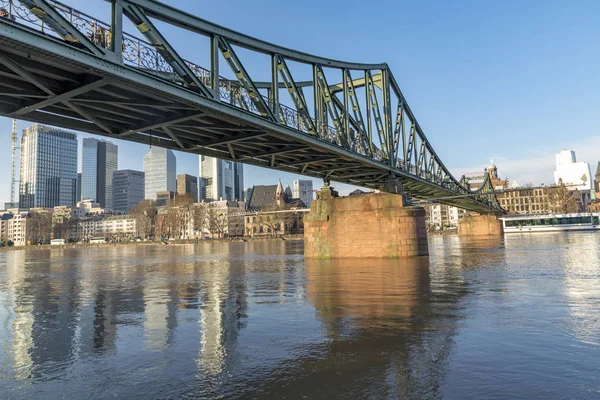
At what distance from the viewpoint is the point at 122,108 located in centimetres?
1877

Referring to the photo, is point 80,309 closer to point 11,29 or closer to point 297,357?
point 11,29

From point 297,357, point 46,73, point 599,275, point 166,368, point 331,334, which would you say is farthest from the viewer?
point 599,275

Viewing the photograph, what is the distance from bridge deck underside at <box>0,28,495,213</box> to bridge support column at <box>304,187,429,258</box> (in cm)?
597

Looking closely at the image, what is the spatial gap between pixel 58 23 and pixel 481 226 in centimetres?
11774

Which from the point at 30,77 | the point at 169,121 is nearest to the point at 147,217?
the point at 169,121

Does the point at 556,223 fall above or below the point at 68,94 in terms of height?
below

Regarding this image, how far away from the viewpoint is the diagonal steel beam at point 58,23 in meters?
11.8

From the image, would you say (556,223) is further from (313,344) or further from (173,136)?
(313,344)

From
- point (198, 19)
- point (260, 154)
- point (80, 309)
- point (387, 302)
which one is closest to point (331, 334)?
point (387, 302)

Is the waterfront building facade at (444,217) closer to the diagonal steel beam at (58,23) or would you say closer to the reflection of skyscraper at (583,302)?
the reflection of skyscraper at (583,302)

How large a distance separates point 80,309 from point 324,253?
82.3 feet

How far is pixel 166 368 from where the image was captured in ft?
25.6

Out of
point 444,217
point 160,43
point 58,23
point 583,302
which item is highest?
point 160,43

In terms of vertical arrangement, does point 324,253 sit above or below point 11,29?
below
